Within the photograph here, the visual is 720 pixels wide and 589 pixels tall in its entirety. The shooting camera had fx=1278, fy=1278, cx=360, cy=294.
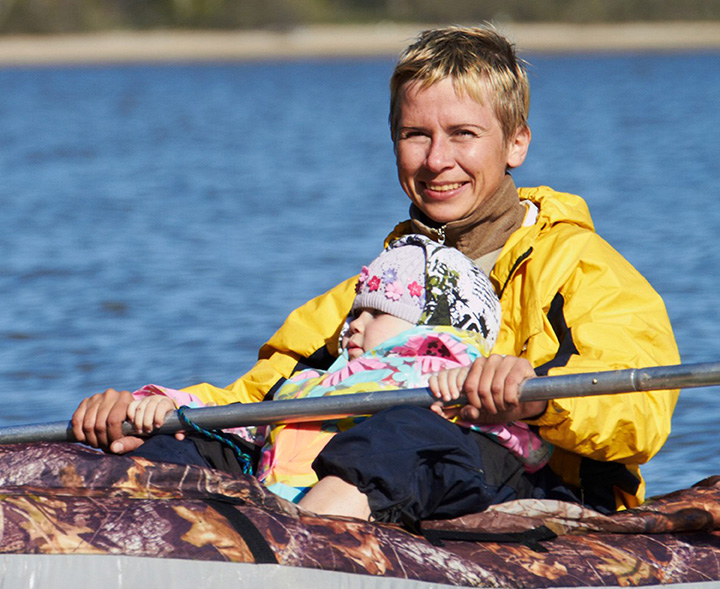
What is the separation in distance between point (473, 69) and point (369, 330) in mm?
701

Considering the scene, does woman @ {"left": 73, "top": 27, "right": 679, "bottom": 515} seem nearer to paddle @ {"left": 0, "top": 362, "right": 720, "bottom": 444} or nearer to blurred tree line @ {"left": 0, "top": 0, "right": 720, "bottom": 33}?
paddle @ {"left": 0, "top": 362, "right": 720, "bottom": 444}

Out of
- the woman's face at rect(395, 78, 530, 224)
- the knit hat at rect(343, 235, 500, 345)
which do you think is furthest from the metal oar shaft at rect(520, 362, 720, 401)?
the woman's face at rect(395, 78, 530, 224)

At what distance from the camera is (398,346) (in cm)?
277

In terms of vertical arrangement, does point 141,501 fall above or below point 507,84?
below

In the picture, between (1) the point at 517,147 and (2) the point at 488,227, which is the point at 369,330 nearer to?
(2) the point at 488,227

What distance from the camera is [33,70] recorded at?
154ft

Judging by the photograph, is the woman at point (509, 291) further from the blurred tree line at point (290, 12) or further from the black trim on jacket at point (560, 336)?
the blurred tree line at point (290, 12)

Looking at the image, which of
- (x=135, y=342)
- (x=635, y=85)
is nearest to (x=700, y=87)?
(x=635, y=85)

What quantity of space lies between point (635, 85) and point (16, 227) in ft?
72.9

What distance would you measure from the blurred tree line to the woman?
163 ft

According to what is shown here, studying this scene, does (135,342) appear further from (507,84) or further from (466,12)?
(466,12)

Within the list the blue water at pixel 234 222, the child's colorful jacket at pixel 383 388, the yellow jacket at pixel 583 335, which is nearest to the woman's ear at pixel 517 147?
the yellow jacket at pixel 583 335

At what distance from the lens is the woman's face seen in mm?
3105

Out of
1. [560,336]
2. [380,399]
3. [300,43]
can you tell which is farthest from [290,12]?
[380,399]
